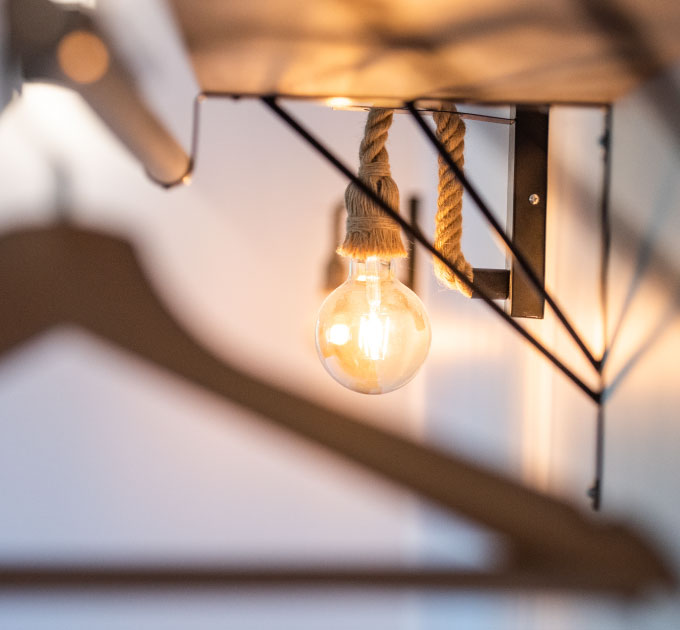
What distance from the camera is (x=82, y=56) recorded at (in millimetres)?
402

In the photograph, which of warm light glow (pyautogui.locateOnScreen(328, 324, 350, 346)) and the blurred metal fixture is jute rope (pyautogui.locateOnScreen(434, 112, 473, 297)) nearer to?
warm light glow (pyautogui.locateOnScreen(328, 324, 350, 346))

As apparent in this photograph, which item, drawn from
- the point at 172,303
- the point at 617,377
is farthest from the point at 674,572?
the point at 172,303

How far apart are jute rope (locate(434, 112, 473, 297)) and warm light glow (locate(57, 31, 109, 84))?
24 cm

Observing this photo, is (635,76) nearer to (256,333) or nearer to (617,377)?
(617,377)

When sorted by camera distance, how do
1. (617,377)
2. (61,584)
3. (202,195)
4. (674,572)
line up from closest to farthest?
1. (61,584)
2. (674,572)
3. (617,377)
4. (202,195)

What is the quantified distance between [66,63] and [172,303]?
1126 mm

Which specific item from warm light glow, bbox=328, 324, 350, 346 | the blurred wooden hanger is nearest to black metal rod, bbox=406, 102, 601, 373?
warm light glow, bbox=328, 324, 350, 346

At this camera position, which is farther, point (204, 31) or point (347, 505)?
point (347, 505)

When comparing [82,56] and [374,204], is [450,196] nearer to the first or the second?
[374,204]

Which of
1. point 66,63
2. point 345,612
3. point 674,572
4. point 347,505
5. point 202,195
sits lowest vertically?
point 345,612

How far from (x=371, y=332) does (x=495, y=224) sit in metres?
0.13

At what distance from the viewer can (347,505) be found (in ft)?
5.11

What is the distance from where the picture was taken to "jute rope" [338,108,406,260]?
0.49 m

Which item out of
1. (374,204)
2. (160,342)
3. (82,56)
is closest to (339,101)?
(374,204)
